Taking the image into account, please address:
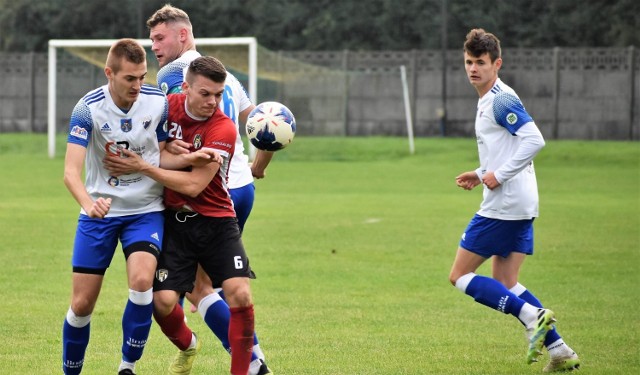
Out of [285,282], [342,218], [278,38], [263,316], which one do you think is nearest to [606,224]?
[342,218]

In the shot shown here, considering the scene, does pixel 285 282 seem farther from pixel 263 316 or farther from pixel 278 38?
pixel 278 38

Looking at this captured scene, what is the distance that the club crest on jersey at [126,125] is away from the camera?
19.6 feet

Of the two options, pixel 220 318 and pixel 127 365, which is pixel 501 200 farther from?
pixel 127 365

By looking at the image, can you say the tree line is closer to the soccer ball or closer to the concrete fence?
the concrete fence

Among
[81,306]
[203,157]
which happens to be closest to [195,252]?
[203,157]

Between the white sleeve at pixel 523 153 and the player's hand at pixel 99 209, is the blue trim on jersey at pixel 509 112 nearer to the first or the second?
the white sleeve at pixel 523 153

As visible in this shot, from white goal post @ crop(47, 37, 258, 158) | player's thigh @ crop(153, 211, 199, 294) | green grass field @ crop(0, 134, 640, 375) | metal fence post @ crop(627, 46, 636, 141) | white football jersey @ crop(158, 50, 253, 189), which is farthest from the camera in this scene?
metal fence post @ crop(627, 46, 636, 141)

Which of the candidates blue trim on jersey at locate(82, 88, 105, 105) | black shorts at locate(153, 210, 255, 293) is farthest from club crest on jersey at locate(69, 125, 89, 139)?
black shorts at locate(153, 210, 255, 293)

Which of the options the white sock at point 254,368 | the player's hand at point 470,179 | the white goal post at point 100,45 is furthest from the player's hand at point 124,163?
the white goal post at point 100,45

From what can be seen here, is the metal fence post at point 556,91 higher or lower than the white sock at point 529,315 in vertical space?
higher

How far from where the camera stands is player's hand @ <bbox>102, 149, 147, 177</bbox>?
588 centimetres

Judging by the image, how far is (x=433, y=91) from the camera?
108 feet

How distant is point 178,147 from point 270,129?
0.68 metres

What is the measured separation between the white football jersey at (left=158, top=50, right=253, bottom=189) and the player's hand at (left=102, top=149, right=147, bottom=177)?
70 centimetres
